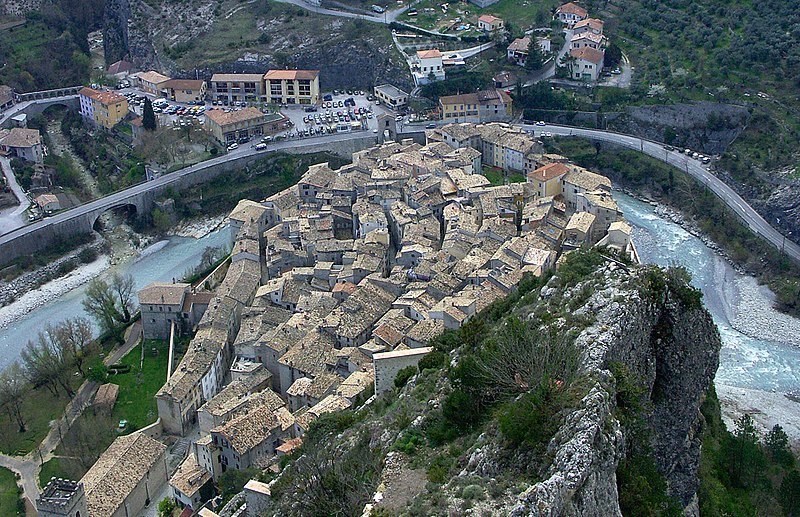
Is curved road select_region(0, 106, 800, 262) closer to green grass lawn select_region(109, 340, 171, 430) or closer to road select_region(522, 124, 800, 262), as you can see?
road select_region(522, 124, 800, 262)

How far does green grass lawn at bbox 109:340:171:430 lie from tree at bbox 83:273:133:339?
1.92 meters

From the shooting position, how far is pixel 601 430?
47.8 ft

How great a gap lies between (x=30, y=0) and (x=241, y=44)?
1868 cm

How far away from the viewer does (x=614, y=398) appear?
1574cm

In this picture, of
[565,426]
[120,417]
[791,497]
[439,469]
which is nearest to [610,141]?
[791,497]

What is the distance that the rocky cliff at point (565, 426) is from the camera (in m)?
14.0

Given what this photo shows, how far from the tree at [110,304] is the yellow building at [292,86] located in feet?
71.1

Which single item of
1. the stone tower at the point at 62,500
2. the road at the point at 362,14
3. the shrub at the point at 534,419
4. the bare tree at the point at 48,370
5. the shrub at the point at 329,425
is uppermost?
the shrub at the point at 534,419

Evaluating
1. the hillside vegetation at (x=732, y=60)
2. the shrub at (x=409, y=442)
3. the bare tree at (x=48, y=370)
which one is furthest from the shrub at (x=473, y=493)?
the hillside vegetation at (x=732, y=60)

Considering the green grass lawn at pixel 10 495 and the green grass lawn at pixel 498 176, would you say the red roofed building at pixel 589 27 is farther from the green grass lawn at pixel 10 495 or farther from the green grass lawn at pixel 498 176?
the green grass lawn at pixel 10 495

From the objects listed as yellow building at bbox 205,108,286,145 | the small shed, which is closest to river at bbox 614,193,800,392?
yellow building at bbox 205,108,286,145

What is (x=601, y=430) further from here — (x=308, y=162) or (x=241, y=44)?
A: (x=241, y=44)

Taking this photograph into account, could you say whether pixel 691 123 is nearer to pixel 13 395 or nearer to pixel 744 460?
pixel 744 460

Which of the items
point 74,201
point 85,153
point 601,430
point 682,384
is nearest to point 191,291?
point 74,201
